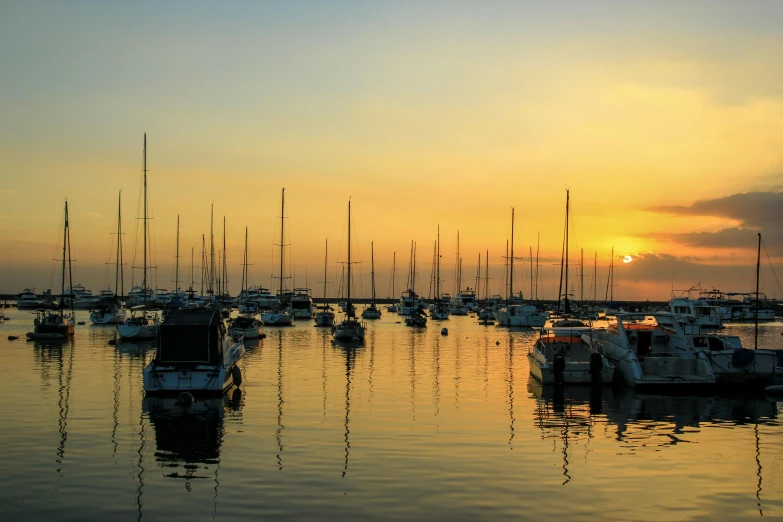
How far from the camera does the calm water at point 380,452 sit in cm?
1634

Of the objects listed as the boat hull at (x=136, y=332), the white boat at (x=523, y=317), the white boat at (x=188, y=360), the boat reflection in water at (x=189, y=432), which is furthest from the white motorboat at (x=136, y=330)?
the white boat at (x=523, y=317)

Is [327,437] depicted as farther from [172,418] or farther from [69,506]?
[69,506]

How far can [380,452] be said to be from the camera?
21312 millimetres

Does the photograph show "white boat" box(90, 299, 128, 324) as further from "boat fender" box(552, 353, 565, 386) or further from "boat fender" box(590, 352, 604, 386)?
"boat fender" box(590, 352, 604, 386)

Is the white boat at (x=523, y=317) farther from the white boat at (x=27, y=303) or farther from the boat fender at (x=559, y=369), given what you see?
the white boat at (x=27, y=303)

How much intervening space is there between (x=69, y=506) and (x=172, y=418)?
11.0 metres

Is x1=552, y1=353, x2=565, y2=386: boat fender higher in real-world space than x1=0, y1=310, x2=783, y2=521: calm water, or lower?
higher

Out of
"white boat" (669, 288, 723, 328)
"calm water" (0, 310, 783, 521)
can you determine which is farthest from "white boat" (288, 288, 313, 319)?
"calm water" (0, 310, 783, 521)

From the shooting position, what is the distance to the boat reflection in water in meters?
19.8

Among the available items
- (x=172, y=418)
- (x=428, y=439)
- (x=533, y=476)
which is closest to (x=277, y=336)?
(x=172, y=418)

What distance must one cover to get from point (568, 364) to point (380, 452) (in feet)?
56.8

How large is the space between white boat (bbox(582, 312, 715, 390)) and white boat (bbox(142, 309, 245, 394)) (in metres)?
18.3

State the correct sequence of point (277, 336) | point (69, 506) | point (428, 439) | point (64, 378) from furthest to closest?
1. point (277, 336)
2. point (64, 378)
3. point (428, 439)
4. point (69, 506)

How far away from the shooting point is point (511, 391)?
3516 centimetres
